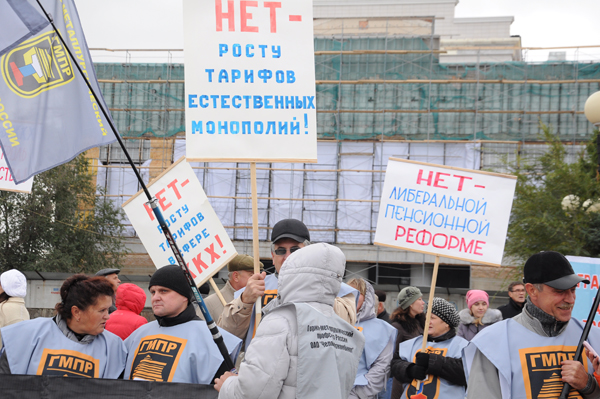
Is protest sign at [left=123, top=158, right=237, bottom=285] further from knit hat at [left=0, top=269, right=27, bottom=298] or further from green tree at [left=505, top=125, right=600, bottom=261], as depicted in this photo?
green tree at [left=505, top=125, right=600, bottom=261]

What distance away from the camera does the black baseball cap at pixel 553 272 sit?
299 cm

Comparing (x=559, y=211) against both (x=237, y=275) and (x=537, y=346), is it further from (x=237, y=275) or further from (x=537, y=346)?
(x=537, y=346)

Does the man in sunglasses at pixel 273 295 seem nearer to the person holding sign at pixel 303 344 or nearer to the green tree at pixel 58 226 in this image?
the person holding sign at pixel 303 344

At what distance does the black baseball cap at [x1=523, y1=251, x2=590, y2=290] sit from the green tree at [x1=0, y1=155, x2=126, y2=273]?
24.9 meters

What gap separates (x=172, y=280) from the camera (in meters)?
3.42

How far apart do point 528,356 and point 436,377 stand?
134 centimetres

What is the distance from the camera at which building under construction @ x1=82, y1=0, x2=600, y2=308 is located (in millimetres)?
28156

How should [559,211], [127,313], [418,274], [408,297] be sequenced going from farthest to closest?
[418,274] < [559,211] < [408,297] < [127,313]

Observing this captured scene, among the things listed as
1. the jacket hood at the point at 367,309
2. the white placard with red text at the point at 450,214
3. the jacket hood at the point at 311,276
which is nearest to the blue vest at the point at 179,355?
the jacket hood at the point at 311,276

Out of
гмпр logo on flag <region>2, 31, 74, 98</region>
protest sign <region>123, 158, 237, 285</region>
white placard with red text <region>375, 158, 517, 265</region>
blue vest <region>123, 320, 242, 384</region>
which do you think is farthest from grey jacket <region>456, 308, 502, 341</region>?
гмпр logo on flag <region>2, 31, 74, 98</region>

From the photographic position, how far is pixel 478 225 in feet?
16.6

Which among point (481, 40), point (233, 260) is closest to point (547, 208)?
point (233, 260)

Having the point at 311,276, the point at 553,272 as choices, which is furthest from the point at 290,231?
the point at 553,272

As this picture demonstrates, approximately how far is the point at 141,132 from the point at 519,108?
54.4ft
